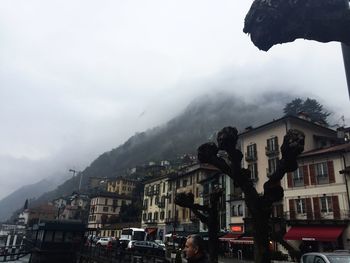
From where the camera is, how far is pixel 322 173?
35.6 meters

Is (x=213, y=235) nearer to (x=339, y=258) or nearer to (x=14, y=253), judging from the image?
(x=339, y=258)

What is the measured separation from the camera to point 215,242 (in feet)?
45.0

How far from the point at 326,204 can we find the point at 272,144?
10635 millimetres

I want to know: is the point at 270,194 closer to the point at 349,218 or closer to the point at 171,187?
the point at 349,218

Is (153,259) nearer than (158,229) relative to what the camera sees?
Yes

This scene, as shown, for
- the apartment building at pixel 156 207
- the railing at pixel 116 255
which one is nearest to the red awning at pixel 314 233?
the railing at pixel 116 255

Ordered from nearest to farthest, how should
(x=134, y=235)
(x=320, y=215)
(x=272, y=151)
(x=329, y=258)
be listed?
(x=329, y=258) → (x=320, y=215) → (x=272, y=151) → (x=134, y=235)

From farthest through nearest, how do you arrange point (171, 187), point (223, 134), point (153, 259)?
point (171, 187) → point (153, 259) → point (223, 134)

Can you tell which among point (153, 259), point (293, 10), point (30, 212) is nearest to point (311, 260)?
point (293, 10)

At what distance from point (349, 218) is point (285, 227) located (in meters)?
7.34

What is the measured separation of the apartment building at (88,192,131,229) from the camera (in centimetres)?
8950

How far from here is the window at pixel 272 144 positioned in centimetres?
4194

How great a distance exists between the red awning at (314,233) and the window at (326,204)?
1790mm

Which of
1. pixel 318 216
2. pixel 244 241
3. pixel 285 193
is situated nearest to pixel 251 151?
pixel 285 193
